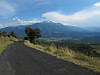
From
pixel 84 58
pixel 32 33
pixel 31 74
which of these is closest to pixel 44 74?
pixel 31 74

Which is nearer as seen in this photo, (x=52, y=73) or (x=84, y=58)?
(x=52, y=73)

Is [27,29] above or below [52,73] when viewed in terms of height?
above

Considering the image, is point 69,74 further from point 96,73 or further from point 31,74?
point 31,74

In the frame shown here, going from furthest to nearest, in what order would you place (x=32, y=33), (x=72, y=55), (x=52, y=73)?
(x=32, y=33)
(x=72, y=55)
(x=52, y=73)

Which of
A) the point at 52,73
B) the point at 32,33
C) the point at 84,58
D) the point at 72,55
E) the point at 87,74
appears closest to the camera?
the point at 87,74

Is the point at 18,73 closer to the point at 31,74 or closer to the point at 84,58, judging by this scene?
the point at 31,74

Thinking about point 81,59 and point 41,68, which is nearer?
point 41,68

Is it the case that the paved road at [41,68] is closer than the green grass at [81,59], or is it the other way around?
the paved road at [41,68]

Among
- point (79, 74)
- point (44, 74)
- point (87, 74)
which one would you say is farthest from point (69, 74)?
point (44, 74)

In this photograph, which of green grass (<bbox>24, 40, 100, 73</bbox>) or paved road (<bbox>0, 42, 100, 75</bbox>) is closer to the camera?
paved road (<bbox>0, 42, 100, 75</bbox>)

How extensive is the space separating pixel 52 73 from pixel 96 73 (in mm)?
2064

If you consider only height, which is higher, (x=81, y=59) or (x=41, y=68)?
(x=41, y=68)

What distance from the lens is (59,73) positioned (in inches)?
170

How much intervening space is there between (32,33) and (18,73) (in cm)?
4199
